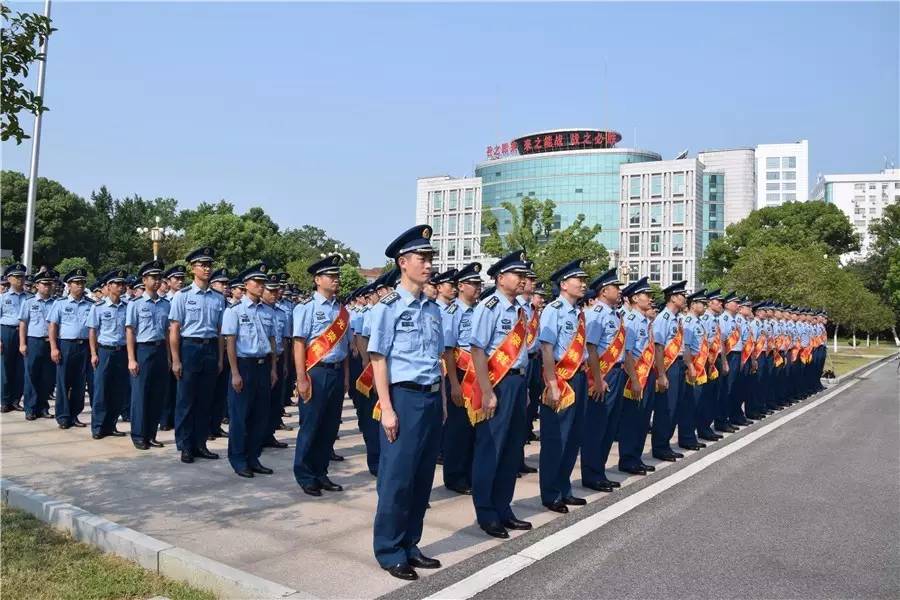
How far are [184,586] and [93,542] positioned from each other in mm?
1012

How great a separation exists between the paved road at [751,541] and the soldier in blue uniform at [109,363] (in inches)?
238

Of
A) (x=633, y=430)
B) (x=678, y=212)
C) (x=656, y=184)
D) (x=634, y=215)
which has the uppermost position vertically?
(x=656, y=184)

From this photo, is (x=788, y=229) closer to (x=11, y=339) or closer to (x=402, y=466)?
(x=11, y=339)

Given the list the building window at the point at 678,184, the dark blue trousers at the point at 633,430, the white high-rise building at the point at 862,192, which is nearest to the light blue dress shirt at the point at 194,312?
the dark blue trousers at the point at 633,430

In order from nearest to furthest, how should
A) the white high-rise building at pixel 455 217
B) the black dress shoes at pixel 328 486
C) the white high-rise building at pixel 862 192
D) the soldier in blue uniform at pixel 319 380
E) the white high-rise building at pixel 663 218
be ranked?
the soldier in blue uniform at pixel 319 380 < the black dress shoes at pixel 328 486 < the white high-rise building at pixel 663 218 < the white high-rise building at pixel 455 217 < the white high-rise building at pixel 862 192

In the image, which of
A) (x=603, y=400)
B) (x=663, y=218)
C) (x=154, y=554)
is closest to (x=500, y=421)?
(x=603, y=400)

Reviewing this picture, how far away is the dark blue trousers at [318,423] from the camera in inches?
243

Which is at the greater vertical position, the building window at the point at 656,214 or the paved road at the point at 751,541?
the building window at the point at 656,214

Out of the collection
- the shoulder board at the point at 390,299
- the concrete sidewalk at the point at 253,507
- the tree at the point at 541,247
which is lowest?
the concrete sidewalk at the point at 253,507

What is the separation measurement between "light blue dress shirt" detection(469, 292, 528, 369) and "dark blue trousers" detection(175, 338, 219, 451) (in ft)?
11.6

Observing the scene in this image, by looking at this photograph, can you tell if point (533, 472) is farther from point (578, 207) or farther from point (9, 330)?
point (578, 207)

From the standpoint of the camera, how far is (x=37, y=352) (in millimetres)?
9789

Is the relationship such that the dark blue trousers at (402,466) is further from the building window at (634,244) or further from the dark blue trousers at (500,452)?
the building window at (634,244)

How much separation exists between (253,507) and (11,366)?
22.7 feet
